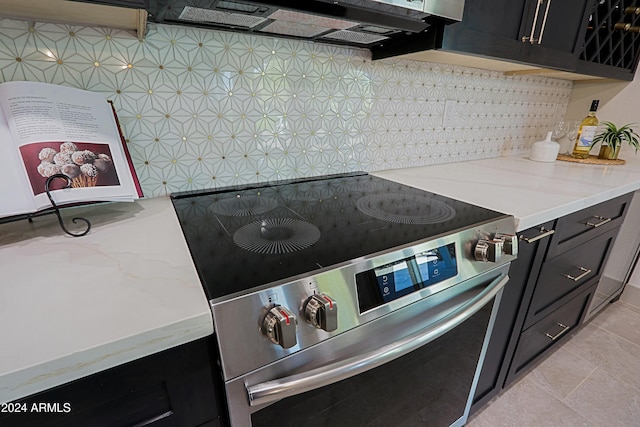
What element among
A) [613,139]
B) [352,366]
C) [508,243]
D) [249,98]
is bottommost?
[352,366]

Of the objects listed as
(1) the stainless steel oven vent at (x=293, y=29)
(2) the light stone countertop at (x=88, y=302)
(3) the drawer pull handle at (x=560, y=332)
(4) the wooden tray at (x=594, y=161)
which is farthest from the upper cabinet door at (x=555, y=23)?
(2) the light stone countertop at (x=88, y=302)

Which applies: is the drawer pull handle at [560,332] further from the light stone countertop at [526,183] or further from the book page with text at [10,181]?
the book page with text at [10,181]

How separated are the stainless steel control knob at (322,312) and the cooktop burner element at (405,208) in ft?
1.19

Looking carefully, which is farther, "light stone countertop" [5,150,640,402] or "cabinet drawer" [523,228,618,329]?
"cabinet drawer" [523,228,618,329]

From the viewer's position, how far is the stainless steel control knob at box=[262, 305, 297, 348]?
47 cm

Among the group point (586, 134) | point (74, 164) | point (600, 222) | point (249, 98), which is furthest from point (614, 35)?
point (74, 164)

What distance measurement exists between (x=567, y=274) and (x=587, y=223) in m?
0.22

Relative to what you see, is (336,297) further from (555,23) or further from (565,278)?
(555,23)

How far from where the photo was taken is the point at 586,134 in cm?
175

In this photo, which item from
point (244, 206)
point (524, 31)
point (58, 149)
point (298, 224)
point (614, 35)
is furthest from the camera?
point (614, 35)

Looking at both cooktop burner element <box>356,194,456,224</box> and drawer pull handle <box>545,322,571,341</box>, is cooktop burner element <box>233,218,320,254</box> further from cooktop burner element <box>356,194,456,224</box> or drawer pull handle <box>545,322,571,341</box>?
drawer pull handle <box>545,322,571,341</box>

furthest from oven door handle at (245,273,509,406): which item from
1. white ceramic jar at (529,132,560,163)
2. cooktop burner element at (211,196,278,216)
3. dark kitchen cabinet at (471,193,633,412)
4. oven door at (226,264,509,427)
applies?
white ceramic jar at (529,132,560,163)

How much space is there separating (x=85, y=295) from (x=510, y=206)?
108 centimetres

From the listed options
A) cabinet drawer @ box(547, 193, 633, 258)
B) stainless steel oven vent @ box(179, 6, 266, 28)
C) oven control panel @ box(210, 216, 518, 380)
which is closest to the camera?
oven control panel @ box(210, 216, 518, 380)
